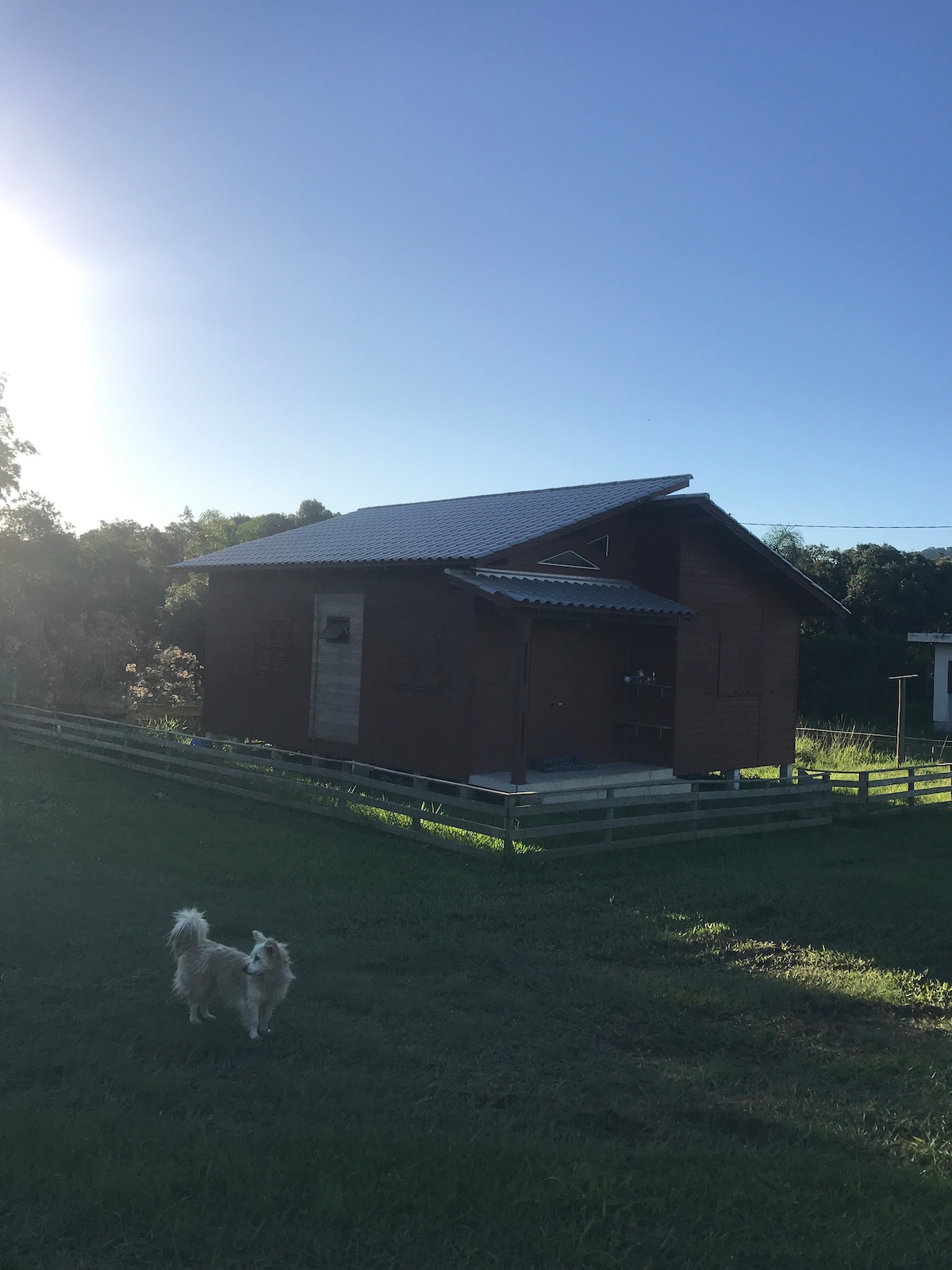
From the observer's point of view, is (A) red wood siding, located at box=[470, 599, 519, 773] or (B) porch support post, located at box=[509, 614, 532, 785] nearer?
(B) porch support post, located at box=[509, 614, 532, 785]

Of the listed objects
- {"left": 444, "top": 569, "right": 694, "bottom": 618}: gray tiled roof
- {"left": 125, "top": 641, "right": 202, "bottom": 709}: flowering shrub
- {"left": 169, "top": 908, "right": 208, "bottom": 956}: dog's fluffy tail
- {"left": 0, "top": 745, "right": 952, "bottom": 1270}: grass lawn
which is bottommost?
{"left": 0, "top": 745, "right": 952, "bottom": 1270}: grass lawn

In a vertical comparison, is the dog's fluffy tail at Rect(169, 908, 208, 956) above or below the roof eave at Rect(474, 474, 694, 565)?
below

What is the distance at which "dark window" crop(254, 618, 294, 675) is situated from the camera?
62.1 feet

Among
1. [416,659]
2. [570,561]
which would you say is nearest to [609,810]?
[416,659]

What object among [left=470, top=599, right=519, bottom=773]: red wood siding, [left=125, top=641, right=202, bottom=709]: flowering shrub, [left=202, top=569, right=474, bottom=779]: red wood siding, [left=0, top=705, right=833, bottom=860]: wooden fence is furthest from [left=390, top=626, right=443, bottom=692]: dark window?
[left=125, top=641, right=202, bottom=709]: flowering shrub

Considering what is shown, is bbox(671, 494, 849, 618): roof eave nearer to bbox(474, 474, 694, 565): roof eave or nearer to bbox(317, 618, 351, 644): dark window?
bbox(474, 474, 694, 565): roof eave

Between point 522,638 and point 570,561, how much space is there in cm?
339

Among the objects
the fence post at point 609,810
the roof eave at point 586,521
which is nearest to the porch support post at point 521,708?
the roof eave at point 586,521

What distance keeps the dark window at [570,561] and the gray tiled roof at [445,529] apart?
0.69 metres

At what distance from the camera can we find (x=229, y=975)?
20.4 feet

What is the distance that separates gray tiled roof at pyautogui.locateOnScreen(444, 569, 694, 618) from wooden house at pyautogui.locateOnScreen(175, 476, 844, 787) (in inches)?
2.0

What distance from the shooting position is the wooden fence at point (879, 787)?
16.0m

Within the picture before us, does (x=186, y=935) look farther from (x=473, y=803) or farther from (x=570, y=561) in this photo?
(x=570, y=561)

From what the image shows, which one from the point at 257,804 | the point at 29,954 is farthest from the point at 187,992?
the point at 257,804
